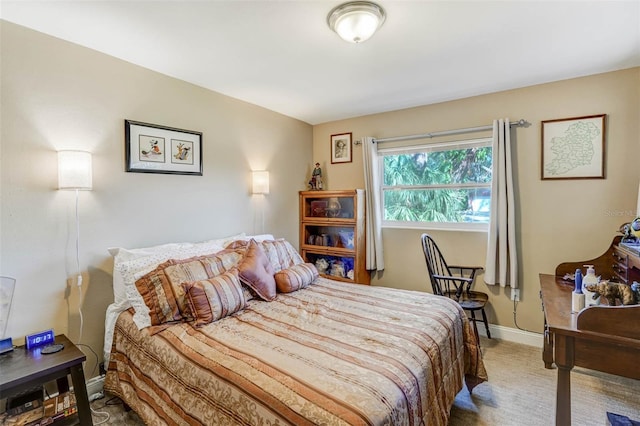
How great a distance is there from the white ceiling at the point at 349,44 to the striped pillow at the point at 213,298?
1.60 metres

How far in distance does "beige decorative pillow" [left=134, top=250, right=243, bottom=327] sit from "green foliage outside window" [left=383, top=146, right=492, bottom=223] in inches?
96.0

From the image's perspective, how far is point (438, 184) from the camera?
3.40 metres

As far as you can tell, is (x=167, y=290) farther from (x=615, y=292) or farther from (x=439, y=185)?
(x=439, y=185)

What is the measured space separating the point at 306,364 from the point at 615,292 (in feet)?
5.18

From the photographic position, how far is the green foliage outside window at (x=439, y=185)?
316 centimetres

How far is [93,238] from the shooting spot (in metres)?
2.16

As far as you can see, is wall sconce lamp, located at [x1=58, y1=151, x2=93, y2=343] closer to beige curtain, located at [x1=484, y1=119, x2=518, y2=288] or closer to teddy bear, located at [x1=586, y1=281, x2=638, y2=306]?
teddy bear, located at [x1=586, y1=281, x2=638, y2=306]

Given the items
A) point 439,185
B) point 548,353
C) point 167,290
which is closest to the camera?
point 548,353

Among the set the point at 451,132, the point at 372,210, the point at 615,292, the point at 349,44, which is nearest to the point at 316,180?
the point at 372,210

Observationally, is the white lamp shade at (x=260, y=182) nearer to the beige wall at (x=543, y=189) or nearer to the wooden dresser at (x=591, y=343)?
the beige wall at (x=543, y=189)

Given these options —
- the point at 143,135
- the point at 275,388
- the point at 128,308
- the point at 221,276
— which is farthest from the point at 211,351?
the point at 143,135

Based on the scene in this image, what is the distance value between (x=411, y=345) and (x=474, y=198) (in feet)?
7.18

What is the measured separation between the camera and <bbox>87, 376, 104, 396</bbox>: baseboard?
210 centimetres

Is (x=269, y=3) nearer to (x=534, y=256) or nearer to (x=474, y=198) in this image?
(x=474, y=198)
